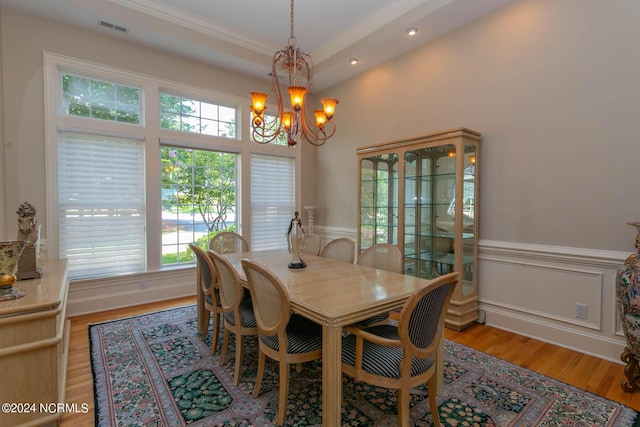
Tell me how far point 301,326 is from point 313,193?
3645 mm

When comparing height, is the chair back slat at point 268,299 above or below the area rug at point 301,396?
above

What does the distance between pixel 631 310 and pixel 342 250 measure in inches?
85.3

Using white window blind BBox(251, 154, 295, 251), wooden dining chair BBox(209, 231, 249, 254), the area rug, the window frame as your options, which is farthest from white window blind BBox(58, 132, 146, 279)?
white window blind BBox(251, 154, 295, 251)

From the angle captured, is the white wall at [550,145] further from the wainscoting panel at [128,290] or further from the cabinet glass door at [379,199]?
the wainscoting panel at [128,290]

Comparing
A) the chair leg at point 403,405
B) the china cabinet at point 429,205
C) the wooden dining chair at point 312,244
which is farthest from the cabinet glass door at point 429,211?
the chair leg at point 403,405

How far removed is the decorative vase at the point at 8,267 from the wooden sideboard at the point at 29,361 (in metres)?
0.08

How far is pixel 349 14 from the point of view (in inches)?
141

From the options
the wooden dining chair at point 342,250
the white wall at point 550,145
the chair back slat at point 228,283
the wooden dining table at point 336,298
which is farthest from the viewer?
the wooden dining chair at point 342,250

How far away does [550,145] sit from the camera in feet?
9.12

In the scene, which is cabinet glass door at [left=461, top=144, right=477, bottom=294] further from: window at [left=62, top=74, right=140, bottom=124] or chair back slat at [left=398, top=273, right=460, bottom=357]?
window at [left=62, top=74, right=140, bottom=124]

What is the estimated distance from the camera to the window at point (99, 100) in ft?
11.4

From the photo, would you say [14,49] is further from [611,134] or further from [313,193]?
[611,134]

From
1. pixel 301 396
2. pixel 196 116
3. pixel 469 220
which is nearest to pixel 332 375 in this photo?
pixel 301 396

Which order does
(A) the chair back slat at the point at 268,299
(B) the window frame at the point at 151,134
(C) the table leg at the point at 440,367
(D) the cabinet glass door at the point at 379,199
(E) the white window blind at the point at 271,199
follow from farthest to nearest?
1. (E) the white window blind at the point at 271,199
2. (D) the cabinet glass door at the point at 379,199
3. (B) the window frame at the point at 151,134
4. (C) the table leg at the point at 440,367
5. (A) the chair back slat at the point at 268,299
